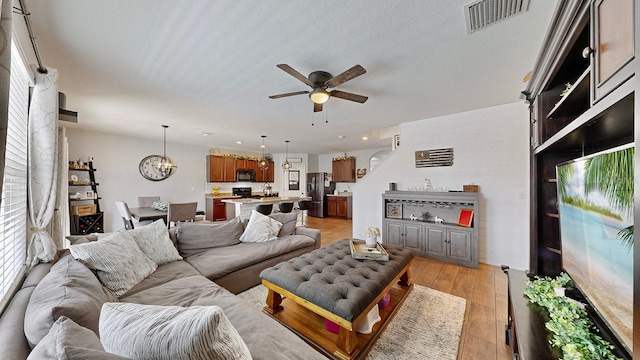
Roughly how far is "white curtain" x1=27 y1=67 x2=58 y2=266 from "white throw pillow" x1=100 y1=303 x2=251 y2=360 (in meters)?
1.52

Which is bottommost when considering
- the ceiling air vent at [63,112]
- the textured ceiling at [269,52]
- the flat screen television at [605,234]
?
the flat screen television at [605,234]

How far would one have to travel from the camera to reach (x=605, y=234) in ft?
3.15

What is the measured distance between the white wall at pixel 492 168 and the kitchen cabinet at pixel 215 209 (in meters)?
5.39

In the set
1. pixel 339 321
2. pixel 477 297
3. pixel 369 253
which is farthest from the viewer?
pixel 477 297

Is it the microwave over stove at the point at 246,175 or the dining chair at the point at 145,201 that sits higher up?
the microwave over stove at the point at 246,175

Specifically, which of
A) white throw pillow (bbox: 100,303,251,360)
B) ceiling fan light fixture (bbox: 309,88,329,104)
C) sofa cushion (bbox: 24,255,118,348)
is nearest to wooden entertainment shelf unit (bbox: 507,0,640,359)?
white throw pillow (bbox: 100,303,251,360)

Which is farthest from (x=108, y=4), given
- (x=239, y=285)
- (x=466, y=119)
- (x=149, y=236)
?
(x=466, y=119)

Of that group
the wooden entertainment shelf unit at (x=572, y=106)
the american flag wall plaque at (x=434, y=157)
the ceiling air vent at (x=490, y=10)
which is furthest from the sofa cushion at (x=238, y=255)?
the ceiling air vent at (x=490, y=10)

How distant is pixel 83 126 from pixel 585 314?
294 inches

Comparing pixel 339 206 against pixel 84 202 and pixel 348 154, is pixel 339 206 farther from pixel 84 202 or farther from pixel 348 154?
pixel 84 202

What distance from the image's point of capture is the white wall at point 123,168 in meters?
5.09

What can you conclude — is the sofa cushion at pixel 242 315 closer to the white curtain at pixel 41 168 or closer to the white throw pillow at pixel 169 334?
the white throw pillow at pixel 169 334

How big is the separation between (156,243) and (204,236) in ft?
1.70

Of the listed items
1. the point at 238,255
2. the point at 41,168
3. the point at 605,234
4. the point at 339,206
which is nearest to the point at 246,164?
the point at 339,206
